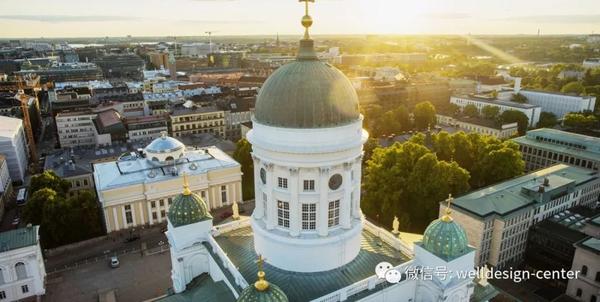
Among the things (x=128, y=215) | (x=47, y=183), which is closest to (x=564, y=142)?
(x=128, y=215)

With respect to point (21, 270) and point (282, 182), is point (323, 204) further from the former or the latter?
point (21, 270)

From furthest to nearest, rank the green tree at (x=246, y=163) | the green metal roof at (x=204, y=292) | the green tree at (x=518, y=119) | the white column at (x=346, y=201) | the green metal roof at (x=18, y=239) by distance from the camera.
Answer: the green tree at (x=518, y=119) → the green tree at (x=246, y=163) → the green metal roof at (x=18, y=239) → the green metal roof at (x=204, y=292) → the white column at (x=346, y=201)

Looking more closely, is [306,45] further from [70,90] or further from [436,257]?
[70,90]

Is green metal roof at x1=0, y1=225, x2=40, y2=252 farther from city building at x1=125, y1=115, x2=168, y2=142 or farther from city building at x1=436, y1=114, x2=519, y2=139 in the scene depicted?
city building at x1=436, y1=114, x2=519, y2=139

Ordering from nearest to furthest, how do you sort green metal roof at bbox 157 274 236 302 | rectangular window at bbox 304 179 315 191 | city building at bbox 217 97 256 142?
rectangular window at bbox 304 179 315 191 → green metal roof at bbox 157 274 236 302 → city building at bbox 217 97 256 142

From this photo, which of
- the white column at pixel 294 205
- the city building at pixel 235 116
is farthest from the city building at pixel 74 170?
the white column at pixel 294 205

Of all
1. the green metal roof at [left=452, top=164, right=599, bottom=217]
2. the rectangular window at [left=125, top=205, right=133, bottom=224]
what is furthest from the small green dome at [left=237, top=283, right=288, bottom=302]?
the rectangular window at [left=125, top=205, right=133, bottom=224]

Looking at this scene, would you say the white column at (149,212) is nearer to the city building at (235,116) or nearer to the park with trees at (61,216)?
the park with trees at (61,216)
